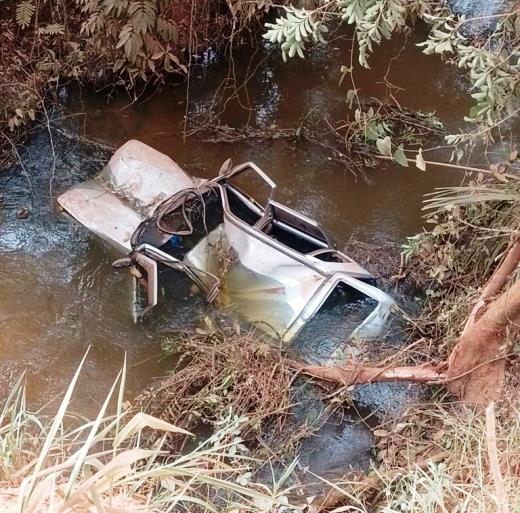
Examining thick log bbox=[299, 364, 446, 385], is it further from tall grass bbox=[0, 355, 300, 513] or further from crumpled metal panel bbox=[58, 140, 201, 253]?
crumpled metal panel bbox=[58, 140, 201, 253]

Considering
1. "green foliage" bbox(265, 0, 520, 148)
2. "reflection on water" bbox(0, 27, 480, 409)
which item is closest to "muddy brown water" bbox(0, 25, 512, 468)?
"reflection on water" bbox(0, 27, 480, 409)

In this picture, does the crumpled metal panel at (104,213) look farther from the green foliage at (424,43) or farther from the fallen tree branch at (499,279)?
the fallen tree branch at (499,279)

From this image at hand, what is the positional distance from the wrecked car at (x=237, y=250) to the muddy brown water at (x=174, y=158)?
0.27 m

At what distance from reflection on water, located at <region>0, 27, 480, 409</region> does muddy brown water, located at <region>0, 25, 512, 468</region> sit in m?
0.01

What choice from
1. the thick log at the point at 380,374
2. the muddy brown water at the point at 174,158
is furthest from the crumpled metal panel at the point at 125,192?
the thick log at the point at 380,374

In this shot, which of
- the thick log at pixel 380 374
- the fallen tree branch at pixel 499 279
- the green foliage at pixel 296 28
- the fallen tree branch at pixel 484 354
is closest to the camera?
the green foliage at pixel 296 28

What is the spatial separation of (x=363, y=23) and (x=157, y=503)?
101 inches

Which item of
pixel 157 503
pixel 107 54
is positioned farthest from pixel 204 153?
pixel 157 503

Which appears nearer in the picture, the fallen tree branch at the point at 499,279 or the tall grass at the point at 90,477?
the tall grass at the point at 90,477

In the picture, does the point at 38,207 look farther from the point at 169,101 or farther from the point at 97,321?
the point at 169,101

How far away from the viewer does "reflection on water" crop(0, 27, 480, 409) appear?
524cm

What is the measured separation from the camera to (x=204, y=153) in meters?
6.84

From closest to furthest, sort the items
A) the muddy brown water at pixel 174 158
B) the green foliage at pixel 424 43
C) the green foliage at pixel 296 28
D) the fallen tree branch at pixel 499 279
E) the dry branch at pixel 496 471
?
1. the dry branch at pixel 496 471
2. the green foliage at pixel 424 43
3. the green foliage at pixel 296 28
4. the fallen tree branch at pixel 499 279
5. the muddy brown water at pixel 174 158

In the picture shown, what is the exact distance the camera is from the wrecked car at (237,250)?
16.1 feet
